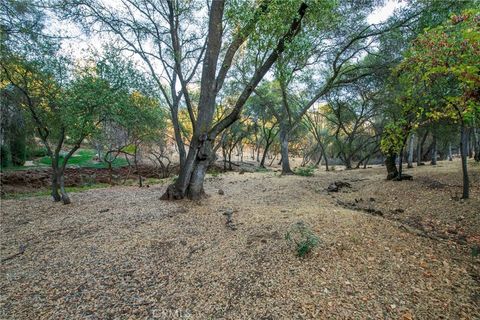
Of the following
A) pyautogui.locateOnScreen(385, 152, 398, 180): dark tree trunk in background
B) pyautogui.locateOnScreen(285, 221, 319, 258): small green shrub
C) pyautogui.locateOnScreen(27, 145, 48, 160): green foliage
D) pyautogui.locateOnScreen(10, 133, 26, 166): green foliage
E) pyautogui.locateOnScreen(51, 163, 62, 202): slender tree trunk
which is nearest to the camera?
pyautogui.locateOnScreen(285, 221, 319, 258): small green shrub

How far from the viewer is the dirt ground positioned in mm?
2381

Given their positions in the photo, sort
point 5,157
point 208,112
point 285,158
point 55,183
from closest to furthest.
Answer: point 208,112 → point 55,183 → point 285,158 → point 5,157

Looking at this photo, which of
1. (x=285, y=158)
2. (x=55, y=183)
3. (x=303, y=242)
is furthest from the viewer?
(x=285, y=158)

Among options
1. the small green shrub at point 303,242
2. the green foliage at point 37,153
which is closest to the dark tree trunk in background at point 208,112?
the small green shrub at point 303,242

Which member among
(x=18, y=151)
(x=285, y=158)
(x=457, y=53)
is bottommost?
(x=285, y=158)

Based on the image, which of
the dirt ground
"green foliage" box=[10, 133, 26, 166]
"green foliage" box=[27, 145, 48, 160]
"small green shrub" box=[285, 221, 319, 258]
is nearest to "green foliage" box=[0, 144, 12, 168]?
"green foliage" box=[10, 133, 26, 166]

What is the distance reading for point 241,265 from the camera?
10.3 feet

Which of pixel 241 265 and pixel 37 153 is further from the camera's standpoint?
pixel 37 153

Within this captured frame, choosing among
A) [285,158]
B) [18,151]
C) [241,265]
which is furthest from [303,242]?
[18,151]

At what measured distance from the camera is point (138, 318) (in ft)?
7.64

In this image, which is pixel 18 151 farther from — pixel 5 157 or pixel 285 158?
pixel 285 158

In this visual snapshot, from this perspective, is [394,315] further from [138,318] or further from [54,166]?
[54,166]

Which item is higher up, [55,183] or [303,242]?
[55,183]

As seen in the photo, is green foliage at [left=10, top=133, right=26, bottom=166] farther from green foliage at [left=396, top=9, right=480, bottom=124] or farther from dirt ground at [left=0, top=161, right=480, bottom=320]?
green foliage at [left=396, top=9, right=480, bottom=124]
